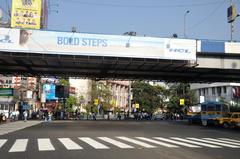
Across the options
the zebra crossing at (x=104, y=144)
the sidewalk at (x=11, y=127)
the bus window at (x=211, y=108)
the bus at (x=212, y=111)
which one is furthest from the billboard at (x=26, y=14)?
the zebra crossing at (x=104, y=144)

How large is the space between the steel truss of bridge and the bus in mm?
3823

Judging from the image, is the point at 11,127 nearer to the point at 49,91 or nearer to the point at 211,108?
the point at 211,108

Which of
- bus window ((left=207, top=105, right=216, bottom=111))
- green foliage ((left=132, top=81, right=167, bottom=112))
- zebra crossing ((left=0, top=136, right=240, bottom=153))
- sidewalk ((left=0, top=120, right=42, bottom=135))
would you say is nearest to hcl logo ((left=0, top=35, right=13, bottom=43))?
sidewalk ((left=0, top=120, right=42, bottom=135))

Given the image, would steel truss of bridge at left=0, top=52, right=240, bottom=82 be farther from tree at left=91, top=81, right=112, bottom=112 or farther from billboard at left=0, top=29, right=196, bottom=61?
tree at left=91, top=81, right=112, bottom=112

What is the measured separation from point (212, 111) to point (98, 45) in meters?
15.4

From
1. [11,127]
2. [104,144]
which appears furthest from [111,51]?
[104,144]

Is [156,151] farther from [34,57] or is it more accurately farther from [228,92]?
[228,92]

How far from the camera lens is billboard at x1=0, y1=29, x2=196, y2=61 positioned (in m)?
37.7

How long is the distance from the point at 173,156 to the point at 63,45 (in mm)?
25784

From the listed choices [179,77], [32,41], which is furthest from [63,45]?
[179,77]

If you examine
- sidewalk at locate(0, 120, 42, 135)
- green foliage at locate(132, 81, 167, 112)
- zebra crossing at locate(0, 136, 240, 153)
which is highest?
green foliage at locate(132, 81, 167, 112)

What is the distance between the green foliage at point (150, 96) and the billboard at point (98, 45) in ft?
267

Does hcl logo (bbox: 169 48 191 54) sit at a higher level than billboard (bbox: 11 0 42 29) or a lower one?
lower

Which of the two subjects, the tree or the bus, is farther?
the tree
